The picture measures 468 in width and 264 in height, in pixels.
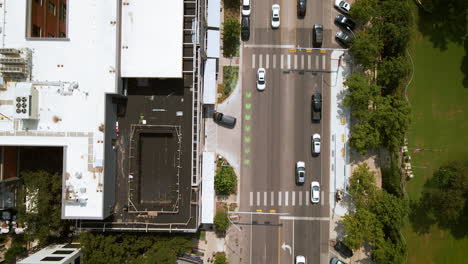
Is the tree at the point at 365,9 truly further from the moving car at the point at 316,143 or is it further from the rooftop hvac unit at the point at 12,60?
the rooftop hvac unit at the point at 12,60

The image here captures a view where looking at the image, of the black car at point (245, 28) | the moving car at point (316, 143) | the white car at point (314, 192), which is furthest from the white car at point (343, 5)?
the white car at point (314, 192)

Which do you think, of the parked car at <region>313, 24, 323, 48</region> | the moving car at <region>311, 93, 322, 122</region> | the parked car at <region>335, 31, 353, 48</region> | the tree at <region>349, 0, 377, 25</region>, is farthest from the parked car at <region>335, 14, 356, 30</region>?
the moving car at <region>311, 93, 322, 122</region>

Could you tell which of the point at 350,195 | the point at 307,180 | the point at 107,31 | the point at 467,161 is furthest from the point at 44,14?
the point at 467,161

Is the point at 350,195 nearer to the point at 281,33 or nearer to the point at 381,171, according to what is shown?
the point at 381,171

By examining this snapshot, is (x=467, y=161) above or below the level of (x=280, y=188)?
Answer: above

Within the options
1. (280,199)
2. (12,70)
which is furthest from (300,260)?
(12,70)

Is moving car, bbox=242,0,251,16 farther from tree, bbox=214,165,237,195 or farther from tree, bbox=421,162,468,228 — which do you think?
tree, bbox=421,162,468,228

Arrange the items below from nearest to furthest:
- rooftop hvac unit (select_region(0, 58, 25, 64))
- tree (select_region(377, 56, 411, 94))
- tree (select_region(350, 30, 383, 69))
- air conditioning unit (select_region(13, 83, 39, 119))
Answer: air conditioning unit (select_region(13, 83, 39, 119)) < rooftop hvac unit (select_region(0, 58, 25, 64)) < tree (select_region(377, 56, 411, 94)) < tree (select_region(350, 30, 383, 69))
